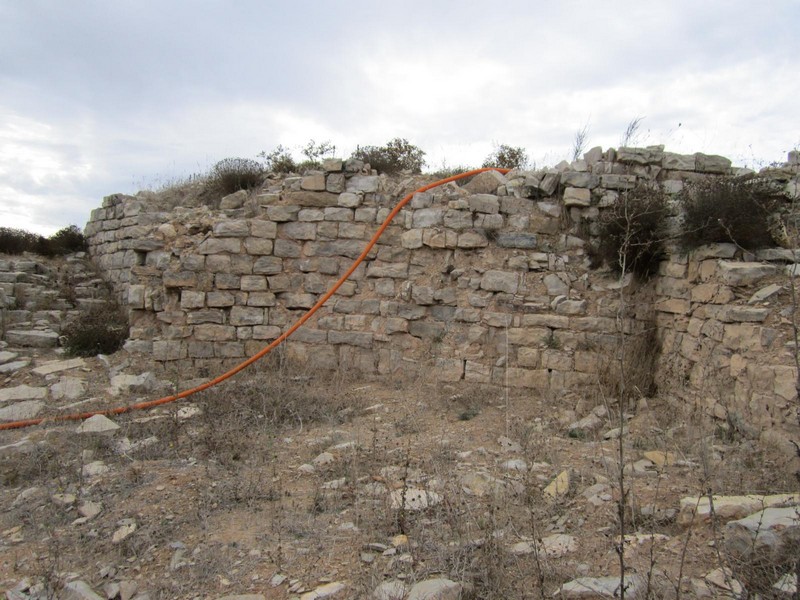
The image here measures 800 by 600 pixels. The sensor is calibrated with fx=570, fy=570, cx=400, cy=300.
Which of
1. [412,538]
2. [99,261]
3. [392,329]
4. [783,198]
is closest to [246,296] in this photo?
[392,329]

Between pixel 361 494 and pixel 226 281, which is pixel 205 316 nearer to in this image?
pixel 226 281

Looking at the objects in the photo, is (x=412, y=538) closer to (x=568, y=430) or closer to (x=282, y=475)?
(x=282, y=475)

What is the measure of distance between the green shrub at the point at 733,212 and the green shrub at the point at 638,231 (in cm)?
34

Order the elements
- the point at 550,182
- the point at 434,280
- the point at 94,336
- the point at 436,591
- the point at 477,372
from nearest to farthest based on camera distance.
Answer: the point at 436,591, the point at 477,372, the point at 550,182, the point at 434,280, the point at 94,336

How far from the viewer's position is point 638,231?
5379 mm

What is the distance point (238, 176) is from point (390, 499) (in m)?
6.26

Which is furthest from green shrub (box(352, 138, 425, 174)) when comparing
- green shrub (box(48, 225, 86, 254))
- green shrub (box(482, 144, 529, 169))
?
green shrub (box(48, 225, 86, 254))

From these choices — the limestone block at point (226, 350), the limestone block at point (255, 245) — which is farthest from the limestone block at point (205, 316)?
the limestone block at point (255, 245)

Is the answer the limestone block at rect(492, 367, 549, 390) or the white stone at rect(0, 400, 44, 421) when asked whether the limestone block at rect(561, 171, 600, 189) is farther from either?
the white stone at rect(0, 400, 44, 421)

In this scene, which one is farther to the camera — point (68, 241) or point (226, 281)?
point (68, 241)

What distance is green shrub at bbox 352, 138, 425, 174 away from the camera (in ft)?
24.9

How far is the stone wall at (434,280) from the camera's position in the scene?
221 inches

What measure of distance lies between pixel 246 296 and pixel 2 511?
3.26 m

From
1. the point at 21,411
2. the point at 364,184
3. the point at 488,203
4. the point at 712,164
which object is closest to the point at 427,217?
the point at 488,203
